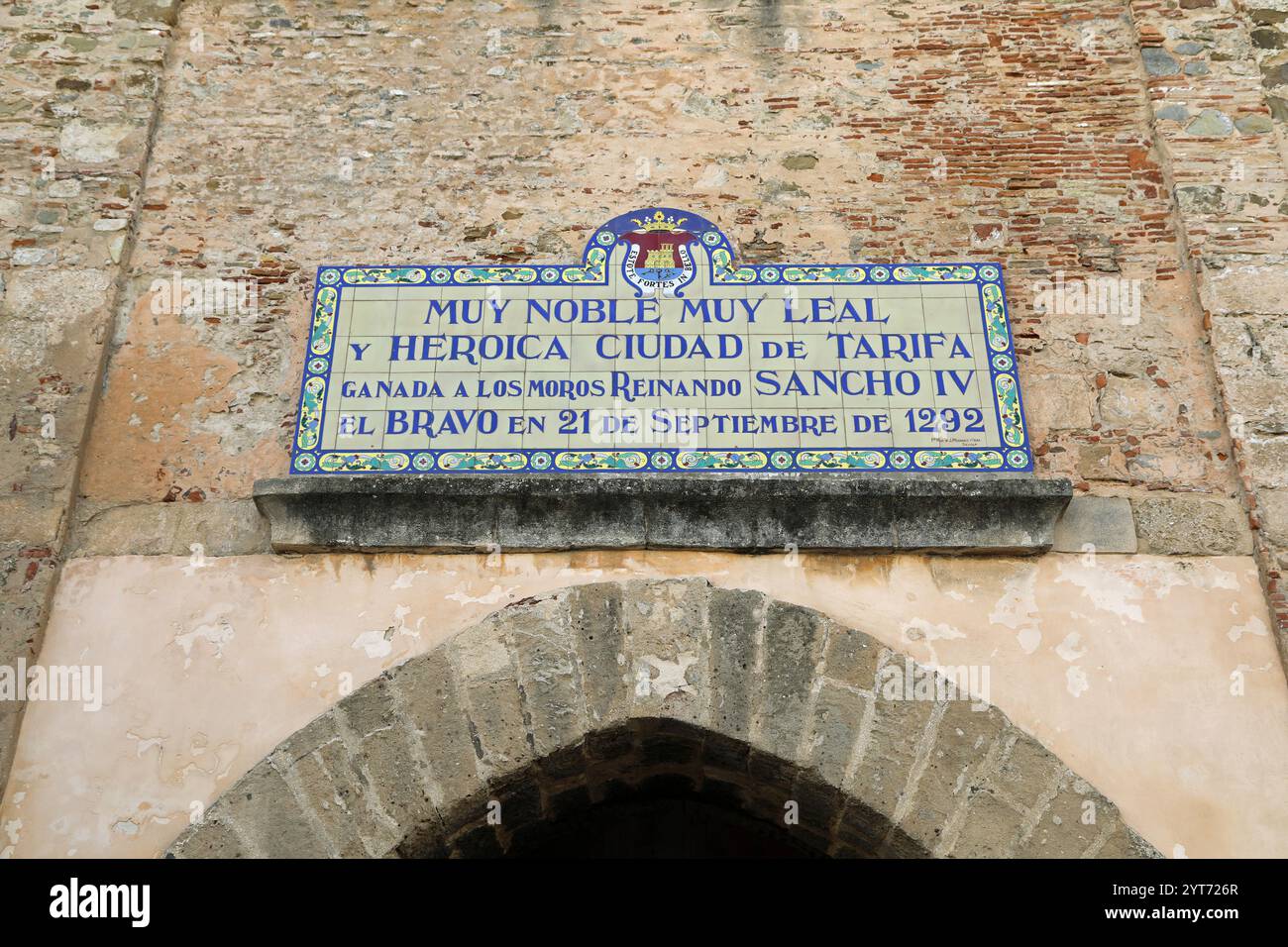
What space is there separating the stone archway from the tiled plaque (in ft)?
1.95

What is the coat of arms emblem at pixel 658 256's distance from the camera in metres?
5.10

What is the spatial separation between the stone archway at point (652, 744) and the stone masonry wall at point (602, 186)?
0.92 m

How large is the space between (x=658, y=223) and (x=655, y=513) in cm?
129

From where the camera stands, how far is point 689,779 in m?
4.66

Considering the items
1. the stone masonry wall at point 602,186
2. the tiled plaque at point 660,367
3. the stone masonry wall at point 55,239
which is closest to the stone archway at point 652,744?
the tiled plaque at point 660,367
